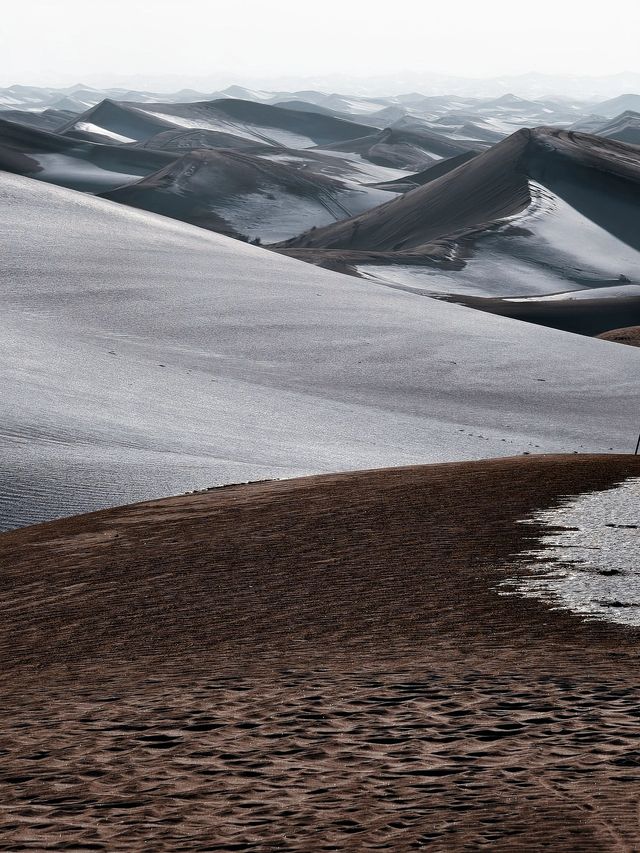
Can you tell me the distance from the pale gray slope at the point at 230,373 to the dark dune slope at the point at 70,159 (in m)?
51.8

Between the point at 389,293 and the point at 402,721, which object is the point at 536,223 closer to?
the point at 389,293

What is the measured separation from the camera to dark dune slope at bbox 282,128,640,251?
52469 mm

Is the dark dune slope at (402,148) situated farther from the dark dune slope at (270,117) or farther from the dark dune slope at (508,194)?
the dark dune slope at (508,194)

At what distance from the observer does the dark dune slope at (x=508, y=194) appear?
172ft

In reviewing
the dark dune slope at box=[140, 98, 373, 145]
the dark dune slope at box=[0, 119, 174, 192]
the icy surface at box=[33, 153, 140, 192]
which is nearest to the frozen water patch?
the dark dune slope at box=[0, 119, 174, 192]

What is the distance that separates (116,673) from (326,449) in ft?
28.2

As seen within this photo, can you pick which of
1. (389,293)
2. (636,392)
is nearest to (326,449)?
(636,392)

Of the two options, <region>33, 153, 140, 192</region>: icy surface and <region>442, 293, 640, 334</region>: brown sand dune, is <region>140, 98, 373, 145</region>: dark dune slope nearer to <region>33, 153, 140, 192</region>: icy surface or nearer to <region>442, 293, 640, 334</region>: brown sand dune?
<region>33, 153, 140, 192</region>: icy surface

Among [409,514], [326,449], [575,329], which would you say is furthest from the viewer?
[575,329]

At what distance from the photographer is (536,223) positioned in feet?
164

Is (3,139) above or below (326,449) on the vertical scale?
above

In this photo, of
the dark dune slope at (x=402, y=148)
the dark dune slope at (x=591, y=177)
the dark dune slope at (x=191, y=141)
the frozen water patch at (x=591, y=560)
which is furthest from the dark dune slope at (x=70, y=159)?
the frozen water patch at (x=591, y=560)

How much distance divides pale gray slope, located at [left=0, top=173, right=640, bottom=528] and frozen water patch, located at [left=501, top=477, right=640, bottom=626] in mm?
4440

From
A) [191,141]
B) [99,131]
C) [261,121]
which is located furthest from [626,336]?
[261,121]
